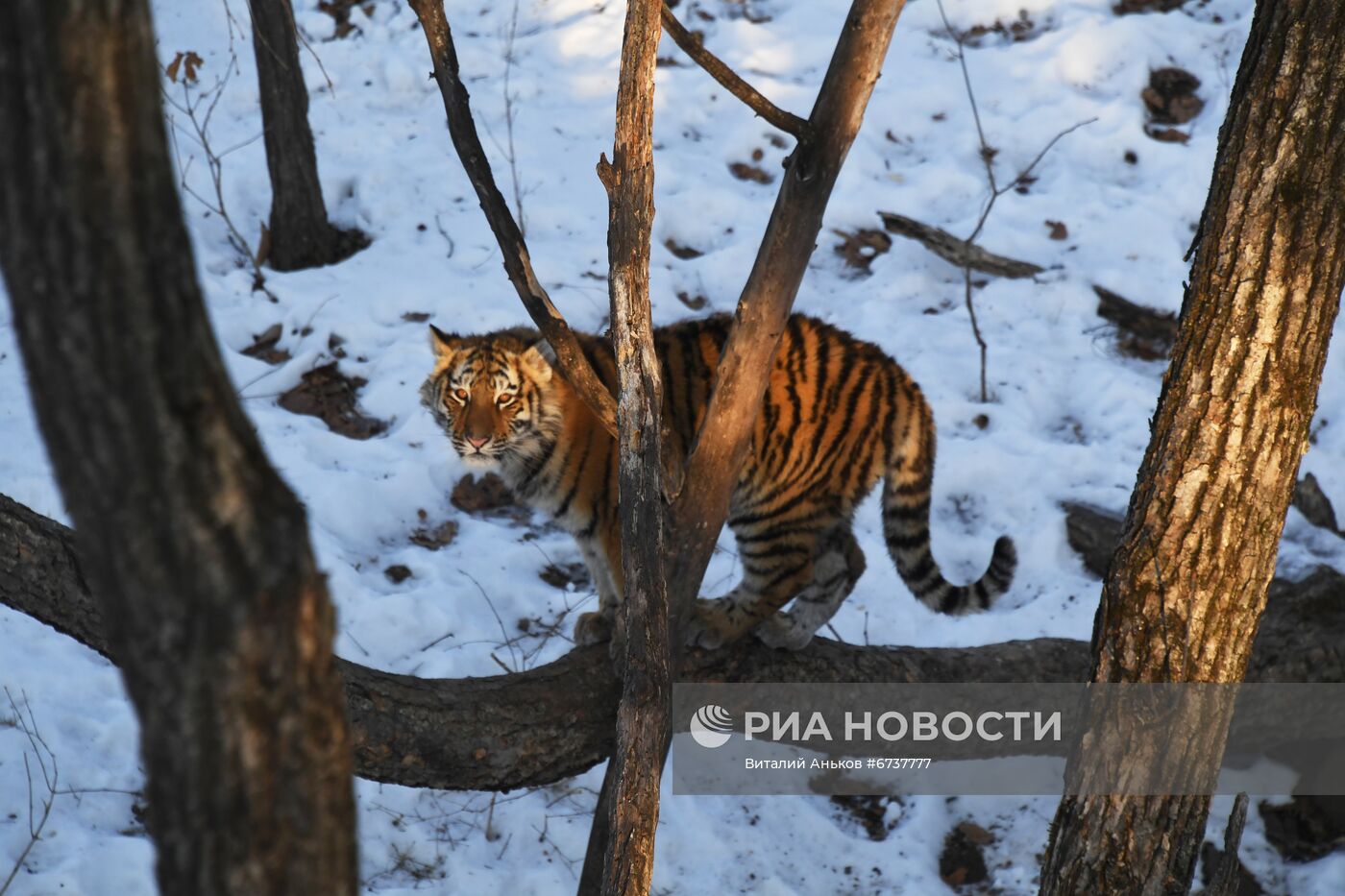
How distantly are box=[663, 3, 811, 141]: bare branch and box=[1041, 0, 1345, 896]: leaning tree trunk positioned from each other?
1004 mm

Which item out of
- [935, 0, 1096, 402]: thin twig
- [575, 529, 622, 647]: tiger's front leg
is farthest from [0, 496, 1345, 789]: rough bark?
[935, 0, 1096, 402]: thin twig

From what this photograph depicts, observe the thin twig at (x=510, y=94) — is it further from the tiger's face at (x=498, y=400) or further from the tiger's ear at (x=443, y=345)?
the tiger's face at (x=498, y=400)

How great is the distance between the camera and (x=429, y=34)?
9.78 feet

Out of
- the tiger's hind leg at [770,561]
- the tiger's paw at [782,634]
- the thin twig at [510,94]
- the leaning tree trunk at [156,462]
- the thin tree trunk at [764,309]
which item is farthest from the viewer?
the thin twig at [510,94]

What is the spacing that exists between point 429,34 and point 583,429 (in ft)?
5.47

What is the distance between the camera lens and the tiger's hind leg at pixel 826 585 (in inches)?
159

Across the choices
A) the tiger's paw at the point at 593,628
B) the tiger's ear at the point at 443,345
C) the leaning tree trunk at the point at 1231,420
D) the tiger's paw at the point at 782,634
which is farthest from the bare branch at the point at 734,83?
the tiger's paw at the point at 593,628

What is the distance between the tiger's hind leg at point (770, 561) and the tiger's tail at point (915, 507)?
0.22 m

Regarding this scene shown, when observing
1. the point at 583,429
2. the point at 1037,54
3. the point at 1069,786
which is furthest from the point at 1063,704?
the point at 1037,54

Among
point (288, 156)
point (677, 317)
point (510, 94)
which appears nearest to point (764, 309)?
point (677, 317)

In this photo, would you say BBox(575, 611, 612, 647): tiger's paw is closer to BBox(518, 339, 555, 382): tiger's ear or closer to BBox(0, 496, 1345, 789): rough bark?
BBox(0, 496, 1345, 789): rough bark

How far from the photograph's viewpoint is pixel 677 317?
6.47 meters

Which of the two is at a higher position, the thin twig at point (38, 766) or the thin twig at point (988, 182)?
the thin twig at point (988, 182)

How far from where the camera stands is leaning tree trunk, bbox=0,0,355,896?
1097 millimetres
